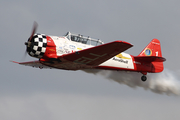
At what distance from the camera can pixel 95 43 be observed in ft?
67.7

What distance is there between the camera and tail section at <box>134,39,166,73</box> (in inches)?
861

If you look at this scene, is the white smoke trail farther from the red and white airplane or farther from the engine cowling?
the engine cowling

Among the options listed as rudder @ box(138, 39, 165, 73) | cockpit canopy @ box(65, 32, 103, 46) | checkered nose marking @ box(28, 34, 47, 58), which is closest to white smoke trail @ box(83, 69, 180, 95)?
rudder @ box(138, 39, 165, 73)

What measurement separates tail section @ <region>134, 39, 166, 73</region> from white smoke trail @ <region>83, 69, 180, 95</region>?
1.76 meters

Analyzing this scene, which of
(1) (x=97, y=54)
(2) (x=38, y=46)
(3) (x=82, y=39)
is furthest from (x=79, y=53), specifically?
(2) (x=38, y=46)

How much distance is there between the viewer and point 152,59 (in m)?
22.0

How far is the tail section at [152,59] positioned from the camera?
21.9 metres

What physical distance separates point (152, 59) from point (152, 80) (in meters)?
3.25

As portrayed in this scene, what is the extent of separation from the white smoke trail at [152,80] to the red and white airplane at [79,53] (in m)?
2.05

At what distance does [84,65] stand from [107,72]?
366 centimetres

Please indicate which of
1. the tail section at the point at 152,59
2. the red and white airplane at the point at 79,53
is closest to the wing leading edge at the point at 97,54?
the red and white airplane at the point at 79,53

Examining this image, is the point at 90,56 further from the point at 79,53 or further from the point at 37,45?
the point at 37,45

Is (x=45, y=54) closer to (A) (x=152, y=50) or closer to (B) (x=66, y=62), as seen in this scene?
(B) (x=66, y=62)

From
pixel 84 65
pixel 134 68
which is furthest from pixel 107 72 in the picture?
pixel 84 65
